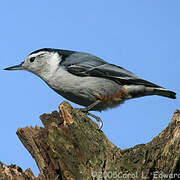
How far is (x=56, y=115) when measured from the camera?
5.29m

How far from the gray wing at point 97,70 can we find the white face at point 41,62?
0.97 feet

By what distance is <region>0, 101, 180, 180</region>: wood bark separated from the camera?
14.6ft

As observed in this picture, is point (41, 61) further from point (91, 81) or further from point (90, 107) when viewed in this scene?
point (90, 107)

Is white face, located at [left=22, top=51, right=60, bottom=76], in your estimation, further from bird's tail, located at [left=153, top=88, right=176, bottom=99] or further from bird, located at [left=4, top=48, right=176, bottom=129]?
bird's tail, located at [left=153, top=88, right=176, bottom=99]

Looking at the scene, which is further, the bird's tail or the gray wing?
the bird's tail

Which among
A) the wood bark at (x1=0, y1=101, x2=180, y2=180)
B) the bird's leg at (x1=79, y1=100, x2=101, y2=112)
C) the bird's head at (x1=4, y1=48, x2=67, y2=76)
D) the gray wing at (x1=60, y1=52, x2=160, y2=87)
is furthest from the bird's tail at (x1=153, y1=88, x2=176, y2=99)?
the bird's head at (x1=4, y1=48, x2=67, y2=76)

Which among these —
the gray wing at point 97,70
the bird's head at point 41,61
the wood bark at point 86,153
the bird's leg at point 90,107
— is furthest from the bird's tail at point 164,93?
the bird's head at point 41,61

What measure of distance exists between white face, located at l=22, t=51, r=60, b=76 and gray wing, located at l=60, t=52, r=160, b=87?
0.30m

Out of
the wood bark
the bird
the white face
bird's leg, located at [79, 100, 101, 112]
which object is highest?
the white face

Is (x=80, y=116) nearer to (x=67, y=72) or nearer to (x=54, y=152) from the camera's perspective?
(x=54, y=152)

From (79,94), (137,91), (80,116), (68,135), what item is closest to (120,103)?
(137,91)

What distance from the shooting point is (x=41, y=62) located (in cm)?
711

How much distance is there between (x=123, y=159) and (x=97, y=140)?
1.83ft

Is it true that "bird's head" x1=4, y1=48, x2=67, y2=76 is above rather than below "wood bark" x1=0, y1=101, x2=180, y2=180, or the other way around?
above
